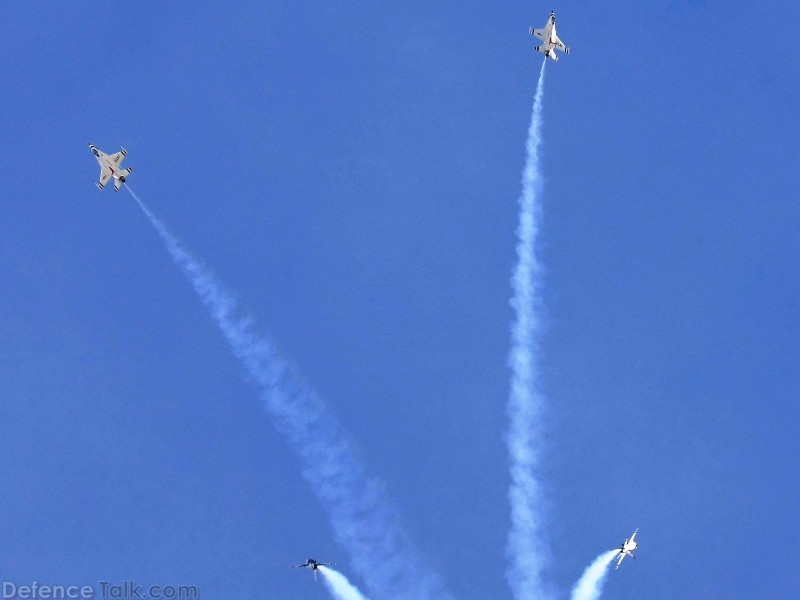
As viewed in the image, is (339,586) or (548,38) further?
(548,38)

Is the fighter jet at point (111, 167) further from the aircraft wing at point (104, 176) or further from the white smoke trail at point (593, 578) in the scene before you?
the white smoke trail at point (593, 578)

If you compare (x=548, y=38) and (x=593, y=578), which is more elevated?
(x=548, y=38)

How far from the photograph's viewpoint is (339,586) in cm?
11100

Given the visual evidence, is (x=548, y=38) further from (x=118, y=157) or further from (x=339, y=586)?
(x=339, y=586)

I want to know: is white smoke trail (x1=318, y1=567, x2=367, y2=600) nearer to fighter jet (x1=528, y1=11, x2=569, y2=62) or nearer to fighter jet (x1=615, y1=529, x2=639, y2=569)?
fighter jet (x1=615, y1=529, x2=639, y2=569)

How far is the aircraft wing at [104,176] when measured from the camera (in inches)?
4899

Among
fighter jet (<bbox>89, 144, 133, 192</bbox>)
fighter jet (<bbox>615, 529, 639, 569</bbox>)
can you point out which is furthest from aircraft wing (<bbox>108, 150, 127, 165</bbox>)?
fighter jet (<bbox>615, 529, 639, 569</bbox>)

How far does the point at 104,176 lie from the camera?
124812 millimetres

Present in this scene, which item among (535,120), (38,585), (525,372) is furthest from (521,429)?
(38,585)

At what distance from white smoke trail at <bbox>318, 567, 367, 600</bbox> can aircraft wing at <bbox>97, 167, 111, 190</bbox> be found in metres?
37.4

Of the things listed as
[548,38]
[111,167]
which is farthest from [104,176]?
[548,38]

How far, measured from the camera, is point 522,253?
401 ft

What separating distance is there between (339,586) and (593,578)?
62.6ft

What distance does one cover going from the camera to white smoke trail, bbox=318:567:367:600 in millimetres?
110000
